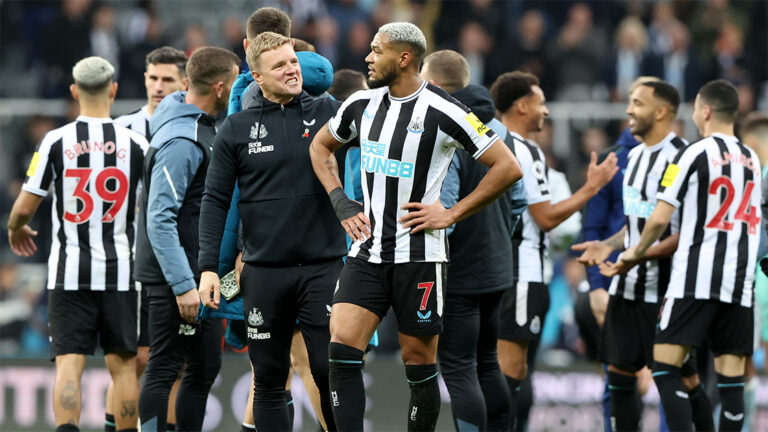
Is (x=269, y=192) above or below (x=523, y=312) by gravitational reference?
above

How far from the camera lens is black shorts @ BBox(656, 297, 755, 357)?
6.96 m

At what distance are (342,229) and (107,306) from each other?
1888mm

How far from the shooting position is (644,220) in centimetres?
738

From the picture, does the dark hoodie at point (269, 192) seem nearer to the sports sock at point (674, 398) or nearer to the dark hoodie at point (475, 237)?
the dark hoodie at point (475, 237)

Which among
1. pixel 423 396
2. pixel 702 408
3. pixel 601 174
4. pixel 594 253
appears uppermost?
pixel 601 174

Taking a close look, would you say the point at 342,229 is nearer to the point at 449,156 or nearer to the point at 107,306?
the point at 449,156

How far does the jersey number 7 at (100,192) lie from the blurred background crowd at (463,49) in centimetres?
560

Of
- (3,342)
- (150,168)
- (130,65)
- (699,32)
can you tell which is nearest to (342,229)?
(150,168)

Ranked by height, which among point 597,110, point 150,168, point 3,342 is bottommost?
point 3,342

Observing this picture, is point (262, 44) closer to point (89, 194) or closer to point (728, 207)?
point (89, 194)

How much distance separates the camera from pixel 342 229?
6.03 metres

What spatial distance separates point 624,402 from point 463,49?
7.77 m

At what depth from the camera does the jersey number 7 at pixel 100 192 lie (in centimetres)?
696

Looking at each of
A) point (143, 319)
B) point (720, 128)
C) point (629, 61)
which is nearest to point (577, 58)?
point (629, 61)
